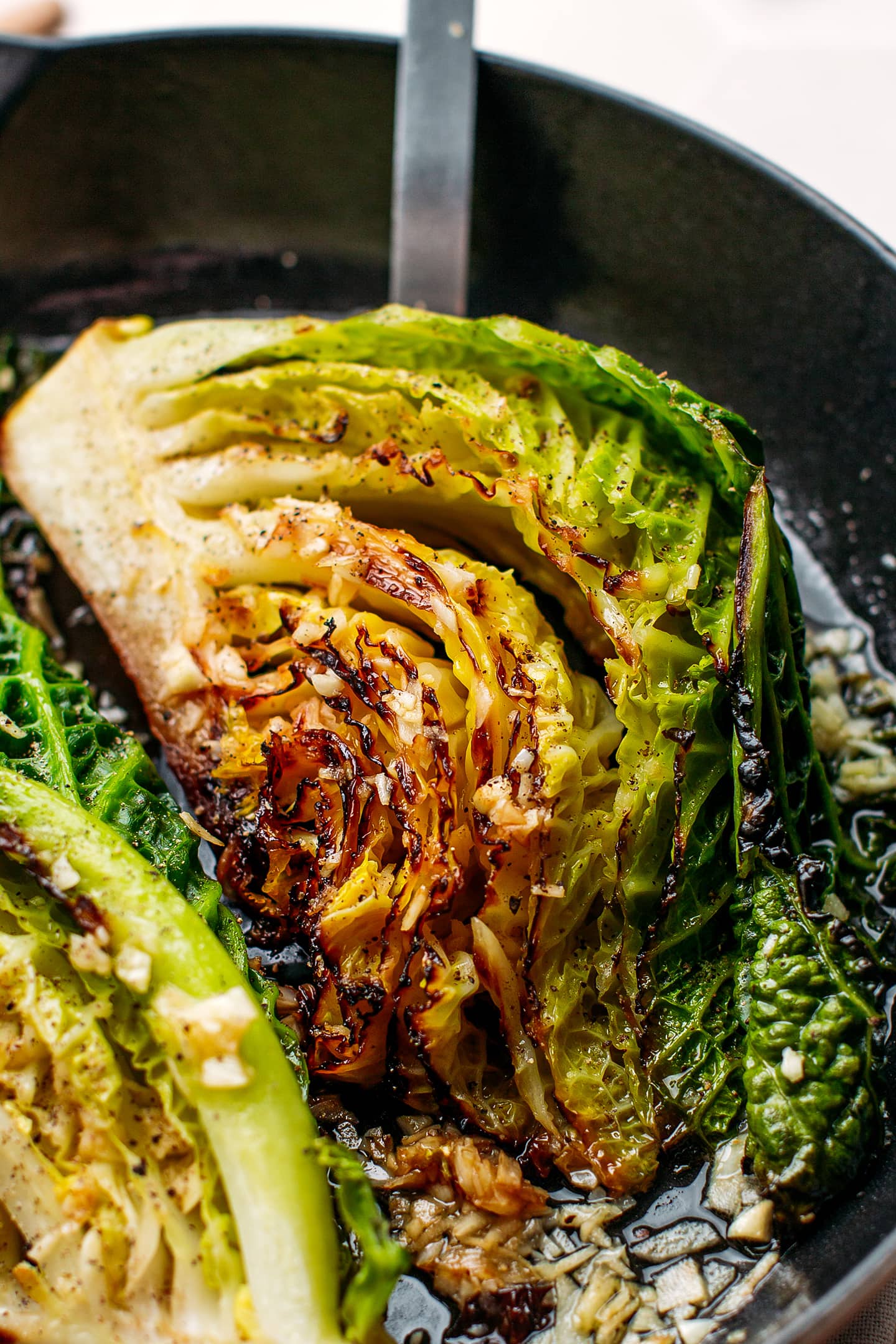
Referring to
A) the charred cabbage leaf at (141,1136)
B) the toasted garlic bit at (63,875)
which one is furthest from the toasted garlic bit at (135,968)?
the toasted garlic bit at (63,875)

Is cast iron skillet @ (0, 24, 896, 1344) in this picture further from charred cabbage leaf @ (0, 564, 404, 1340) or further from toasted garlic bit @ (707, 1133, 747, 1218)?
charred cabbage leaf @ (0, 564, 404, 1340)

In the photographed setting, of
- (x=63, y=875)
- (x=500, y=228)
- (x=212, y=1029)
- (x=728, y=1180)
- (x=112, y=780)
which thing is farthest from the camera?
(x=500, y=228)

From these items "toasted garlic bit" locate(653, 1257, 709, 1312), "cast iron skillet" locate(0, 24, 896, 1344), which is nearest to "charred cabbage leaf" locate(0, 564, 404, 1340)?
"toasted garlic bit" locate(653, 1257, 709, 1312)

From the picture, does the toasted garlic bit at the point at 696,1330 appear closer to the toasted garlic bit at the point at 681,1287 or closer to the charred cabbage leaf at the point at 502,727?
the toasted garlic bit at the point at 681,1287

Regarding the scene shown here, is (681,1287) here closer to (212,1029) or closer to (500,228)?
(212,1029)

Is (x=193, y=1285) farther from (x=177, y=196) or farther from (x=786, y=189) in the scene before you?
(x=177, y=196)

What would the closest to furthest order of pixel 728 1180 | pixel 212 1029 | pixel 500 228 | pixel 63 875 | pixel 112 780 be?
pixel 212 1029 < pixel 63 875 < pixel 728 1180 < pixel 112 780 < pixel 500 228

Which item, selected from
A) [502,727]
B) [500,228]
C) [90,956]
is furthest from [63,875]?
[500,228]
